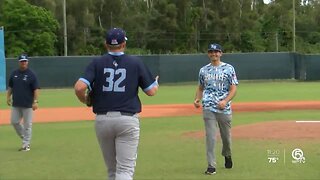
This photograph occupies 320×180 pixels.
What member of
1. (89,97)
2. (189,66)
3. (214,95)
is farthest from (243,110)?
(189,66)

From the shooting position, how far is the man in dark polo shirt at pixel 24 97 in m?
11.2

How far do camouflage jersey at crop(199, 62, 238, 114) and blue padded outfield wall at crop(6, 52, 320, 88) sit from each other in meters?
29.4

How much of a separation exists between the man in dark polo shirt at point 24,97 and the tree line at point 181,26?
2124 inches

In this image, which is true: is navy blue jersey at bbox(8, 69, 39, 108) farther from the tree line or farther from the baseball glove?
the tree line

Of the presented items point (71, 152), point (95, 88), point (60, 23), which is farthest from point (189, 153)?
point (60, 23)

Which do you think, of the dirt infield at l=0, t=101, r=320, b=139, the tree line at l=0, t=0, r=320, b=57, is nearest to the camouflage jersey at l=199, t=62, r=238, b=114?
the dirt infield at l=0, t=101, r=320, b=139

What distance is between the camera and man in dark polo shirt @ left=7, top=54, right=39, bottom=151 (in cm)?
1117

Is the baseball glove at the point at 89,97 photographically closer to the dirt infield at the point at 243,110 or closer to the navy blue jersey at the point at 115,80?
the navy blue jersey at the point at 115,80

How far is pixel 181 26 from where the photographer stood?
76.2 meters

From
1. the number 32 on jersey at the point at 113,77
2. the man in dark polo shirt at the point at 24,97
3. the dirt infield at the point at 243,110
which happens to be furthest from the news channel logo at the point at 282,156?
the man in dark polo shirt at the point at 24,97

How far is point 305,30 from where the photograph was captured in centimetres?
8219

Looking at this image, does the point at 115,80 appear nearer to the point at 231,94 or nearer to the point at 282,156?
the point at 231,94

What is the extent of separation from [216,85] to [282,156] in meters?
2.15

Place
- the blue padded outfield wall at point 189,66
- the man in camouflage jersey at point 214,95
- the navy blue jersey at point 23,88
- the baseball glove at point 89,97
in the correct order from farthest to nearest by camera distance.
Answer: the blue padded outfield wall at point 189,66 → the navy blue jersey at point 23,88 → the man in camouflage jersey at point 214,95 → the baseball glove at point 89,97
